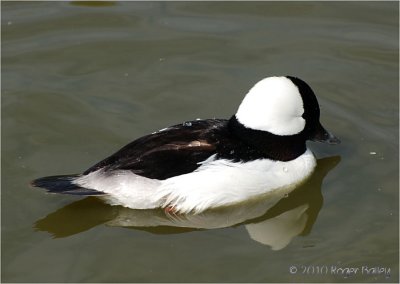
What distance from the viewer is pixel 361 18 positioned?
1125 centimetres

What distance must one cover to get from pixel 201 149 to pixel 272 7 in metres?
4.39

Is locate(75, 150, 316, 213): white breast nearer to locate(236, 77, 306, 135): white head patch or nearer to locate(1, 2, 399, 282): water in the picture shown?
locate(1, 2, 399, 282): water

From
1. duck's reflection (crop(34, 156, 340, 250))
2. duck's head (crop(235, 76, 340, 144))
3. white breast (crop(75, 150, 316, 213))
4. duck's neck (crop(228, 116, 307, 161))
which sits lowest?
duck's reflection (crop(34, 156, 340, 250))

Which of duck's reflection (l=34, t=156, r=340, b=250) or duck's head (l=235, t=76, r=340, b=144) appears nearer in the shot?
duck's reflection (l=34, t=156, r=340, b=250)

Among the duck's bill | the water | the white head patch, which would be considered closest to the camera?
the water

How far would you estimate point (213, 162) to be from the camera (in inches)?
300

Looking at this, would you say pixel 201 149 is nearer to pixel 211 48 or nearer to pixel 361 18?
pixel 211 48

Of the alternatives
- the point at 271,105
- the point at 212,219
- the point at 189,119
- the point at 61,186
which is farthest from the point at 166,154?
the point at 189,119

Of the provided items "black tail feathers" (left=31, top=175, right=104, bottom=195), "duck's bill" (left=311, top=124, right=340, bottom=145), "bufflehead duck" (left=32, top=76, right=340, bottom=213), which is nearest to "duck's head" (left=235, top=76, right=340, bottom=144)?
"bufflehead duck" (left=32, top=76, right=340, bottom=213)

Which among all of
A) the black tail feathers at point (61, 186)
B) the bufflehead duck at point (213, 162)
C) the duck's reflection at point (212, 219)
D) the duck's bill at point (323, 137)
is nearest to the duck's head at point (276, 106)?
the bufflehead duck at point (213, 162)

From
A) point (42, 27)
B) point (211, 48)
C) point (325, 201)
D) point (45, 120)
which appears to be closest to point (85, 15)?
point (42, 27)

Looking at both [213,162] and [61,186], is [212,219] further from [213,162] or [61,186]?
[61,186]

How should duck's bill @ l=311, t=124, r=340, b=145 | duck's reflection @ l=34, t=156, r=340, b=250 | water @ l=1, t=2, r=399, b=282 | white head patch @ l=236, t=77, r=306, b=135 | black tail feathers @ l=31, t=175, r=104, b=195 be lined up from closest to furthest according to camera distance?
1. water @ l=1, t=2, r=399, b=282
2. black tail feathers @ l=31, t=175, r=104, b=195
3. duck's reflection @ l=34, t=156, r=340, b=250
4. white head patch @ l=236, t=77, r=306, b=135
5. duck's bill @ l=311, t=124, r=340, b=145

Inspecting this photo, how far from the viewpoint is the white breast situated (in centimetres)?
756
